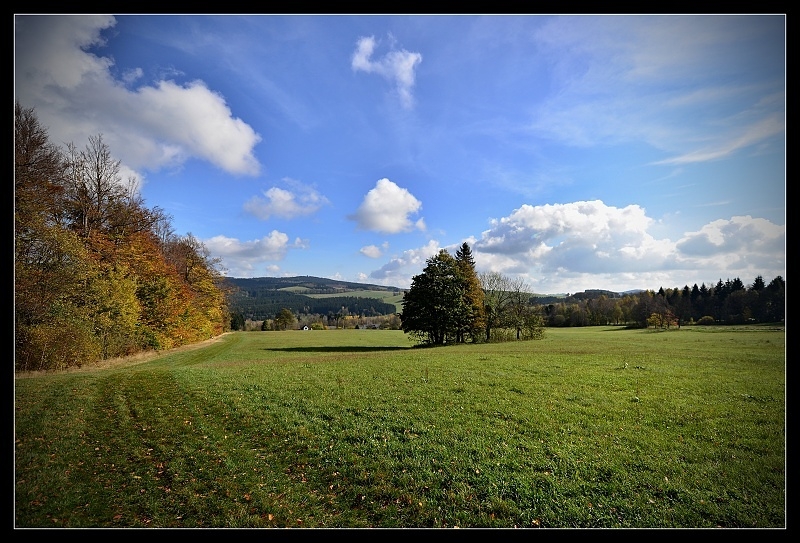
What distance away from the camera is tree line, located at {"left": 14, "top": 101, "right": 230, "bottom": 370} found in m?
10.8

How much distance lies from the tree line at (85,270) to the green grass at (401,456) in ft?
8.95

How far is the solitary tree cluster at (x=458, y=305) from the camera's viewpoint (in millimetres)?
34594

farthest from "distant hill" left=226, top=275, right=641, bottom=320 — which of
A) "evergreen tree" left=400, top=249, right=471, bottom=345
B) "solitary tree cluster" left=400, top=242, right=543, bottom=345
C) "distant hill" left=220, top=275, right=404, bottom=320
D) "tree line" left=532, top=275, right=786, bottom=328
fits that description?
"evergreen tree" left=400, top=249, right=471, bottom=345

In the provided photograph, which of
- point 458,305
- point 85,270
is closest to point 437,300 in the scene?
point 458,305

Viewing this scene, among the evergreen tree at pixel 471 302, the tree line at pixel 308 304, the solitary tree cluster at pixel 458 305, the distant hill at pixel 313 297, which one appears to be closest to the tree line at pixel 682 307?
the solitary tree cluster at pixel 458 305

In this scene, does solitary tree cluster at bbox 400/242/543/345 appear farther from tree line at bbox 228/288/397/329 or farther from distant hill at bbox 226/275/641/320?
tree line at bbox 228/288/397/329

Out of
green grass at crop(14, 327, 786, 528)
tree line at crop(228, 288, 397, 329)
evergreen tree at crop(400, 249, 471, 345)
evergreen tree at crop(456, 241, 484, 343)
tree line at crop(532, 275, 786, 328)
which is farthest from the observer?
tree line at crop(228, 288, 397, 329)

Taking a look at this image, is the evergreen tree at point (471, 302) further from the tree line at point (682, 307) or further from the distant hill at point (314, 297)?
the distant hill at point (314, 297)

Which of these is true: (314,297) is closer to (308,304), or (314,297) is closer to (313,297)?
(313,297)

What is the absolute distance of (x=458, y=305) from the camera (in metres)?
34.8

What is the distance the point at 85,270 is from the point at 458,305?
1148 inches

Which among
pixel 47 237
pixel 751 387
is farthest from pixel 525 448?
pixel 47 237

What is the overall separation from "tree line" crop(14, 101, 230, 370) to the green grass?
273 centimetres
